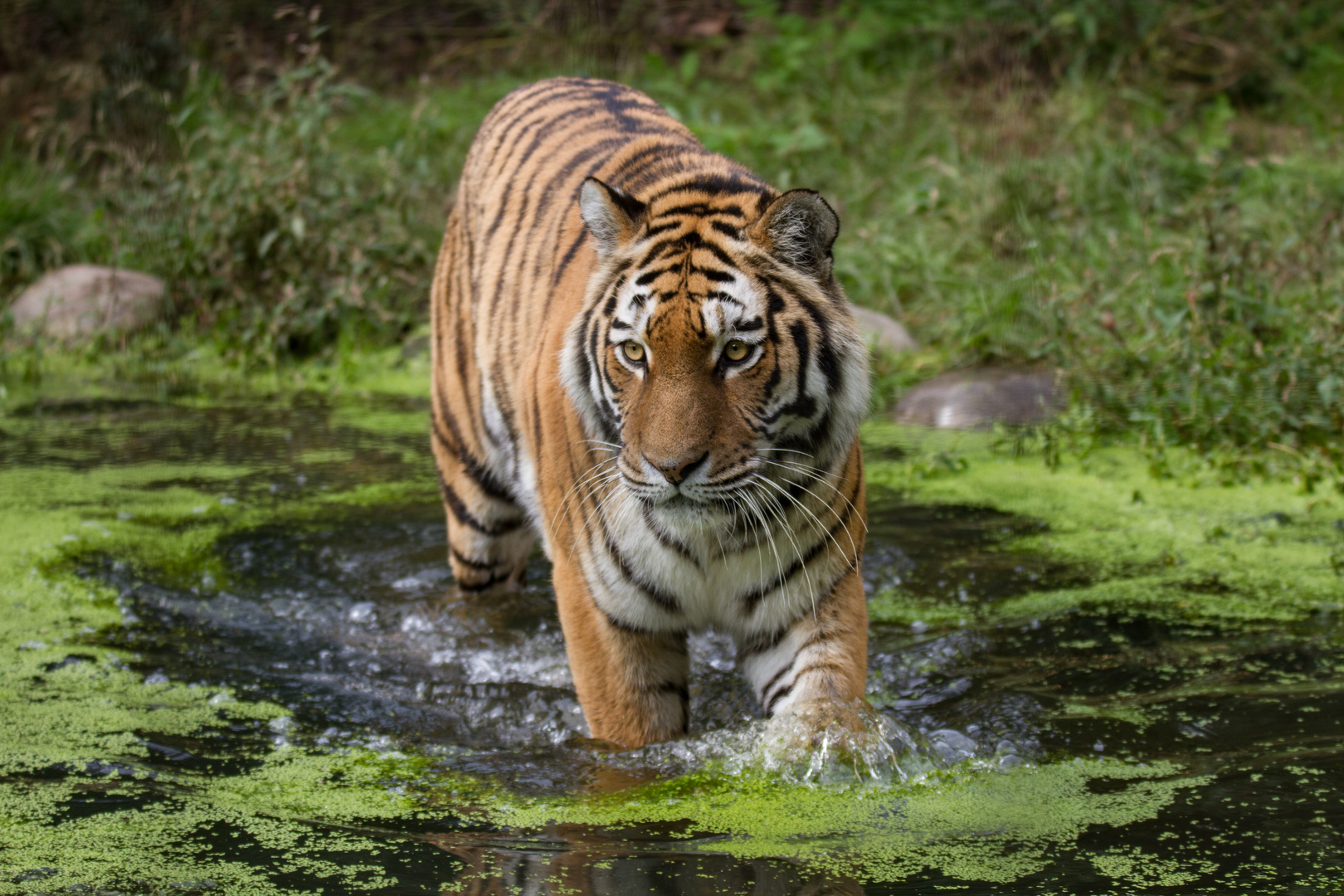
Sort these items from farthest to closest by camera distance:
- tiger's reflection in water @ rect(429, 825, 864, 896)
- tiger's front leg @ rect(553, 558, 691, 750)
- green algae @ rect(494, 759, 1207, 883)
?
1. tiger's front leg @ rect(553, 558, 691, 750)
2. green algae @ rect(494, 759, 1207, 883)
3. tiger's reflection in water @ rect(429, 825, 864, 896)

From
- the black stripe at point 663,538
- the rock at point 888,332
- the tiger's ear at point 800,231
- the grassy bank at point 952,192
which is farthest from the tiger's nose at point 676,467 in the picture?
the rock at point 888,332

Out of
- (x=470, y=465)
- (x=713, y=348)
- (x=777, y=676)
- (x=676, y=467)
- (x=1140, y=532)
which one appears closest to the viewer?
(x=676, y=467)

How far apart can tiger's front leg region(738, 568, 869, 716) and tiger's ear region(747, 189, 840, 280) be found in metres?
0.59

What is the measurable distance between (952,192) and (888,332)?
1.08 meters

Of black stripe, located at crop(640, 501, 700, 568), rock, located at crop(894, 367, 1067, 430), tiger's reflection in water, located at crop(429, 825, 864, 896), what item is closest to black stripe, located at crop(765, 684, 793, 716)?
black stripe, located at crop(640, 501, 700, 568)

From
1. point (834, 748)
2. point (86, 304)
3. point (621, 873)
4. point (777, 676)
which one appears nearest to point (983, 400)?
point (777, 676)

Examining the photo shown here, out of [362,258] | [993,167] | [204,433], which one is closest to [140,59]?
[362,258]

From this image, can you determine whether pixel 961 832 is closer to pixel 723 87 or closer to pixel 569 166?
pixel 569 166

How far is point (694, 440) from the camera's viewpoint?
2.10 meters

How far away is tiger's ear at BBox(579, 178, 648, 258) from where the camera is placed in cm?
237

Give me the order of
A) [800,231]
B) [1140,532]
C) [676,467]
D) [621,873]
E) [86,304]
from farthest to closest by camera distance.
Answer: [86,304] < [1140,532] < [800,231] < [676,467] < [621,873]

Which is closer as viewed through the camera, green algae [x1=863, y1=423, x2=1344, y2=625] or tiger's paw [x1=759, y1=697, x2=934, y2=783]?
tiger's paw [x1=759, y1=697, x2=934, y2=783]

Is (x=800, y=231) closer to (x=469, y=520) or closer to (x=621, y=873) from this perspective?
(x=621, y=873)

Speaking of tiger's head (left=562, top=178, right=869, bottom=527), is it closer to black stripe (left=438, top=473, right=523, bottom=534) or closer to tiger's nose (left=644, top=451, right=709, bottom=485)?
tiger's nose (left=644, top=451, right=709, bottom=485)
